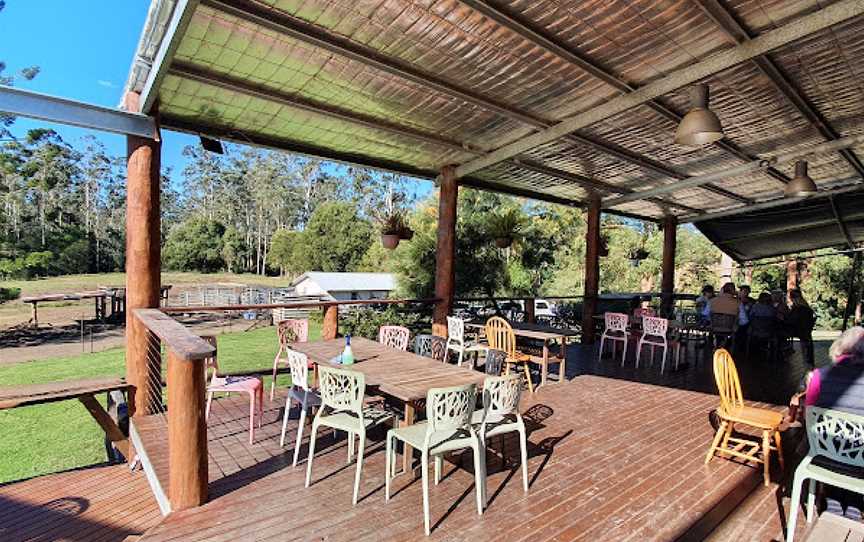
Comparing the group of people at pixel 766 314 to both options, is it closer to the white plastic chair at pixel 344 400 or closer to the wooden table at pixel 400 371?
the wooden table at pixel 400 371

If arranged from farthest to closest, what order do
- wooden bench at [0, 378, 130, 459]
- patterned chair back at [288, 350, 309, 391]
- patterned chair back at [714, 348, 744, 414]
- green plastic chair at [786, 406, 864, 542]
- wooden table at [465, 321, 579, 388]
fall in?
wooden table at [465, 321, 579, 388] < wooden bench at [0, 378, 130, 459] < patterned chair back at [288, 350, 309, 391] < patterned chair back at [714, 348, 744, 414] < green plastic chair at [786, 406, 864, 542]

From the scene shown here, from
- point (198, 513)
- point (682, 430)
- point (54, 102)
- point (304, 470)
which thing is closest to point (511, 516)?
point (304, 470)

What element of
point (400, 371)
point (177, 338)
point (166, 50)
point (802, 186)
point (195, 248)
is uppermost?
point (166, 50)

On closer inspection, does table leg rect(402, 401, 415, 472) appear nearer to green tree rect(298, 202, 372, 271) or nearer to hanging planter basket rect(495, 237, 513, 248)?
hanging planter basket rect(495, 237, 513, 248)

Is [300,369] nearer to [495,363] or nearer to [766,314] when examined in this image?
[495,363]

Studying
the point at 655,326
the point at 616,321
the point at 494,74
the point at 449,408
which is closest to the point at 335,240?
the point at 616,321

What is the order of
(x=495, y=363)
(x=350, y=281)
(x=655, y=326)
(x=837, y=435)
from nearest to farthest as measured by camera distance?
(x=837, y=435), (x=495, y=363), (x=655, y=326), (x=350, y=281)

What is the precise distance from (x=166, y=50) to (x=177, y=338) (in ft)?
6.41

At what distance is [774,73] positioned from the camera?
164 inches

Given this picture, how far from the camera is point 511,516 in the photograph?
254 centimetres

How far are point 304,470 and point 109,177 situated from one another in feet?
172

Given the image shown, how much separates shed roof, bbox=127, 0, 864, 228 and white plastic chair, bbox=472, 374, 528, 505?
243cm

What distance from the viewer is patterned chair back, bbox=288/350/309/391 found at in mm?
3307

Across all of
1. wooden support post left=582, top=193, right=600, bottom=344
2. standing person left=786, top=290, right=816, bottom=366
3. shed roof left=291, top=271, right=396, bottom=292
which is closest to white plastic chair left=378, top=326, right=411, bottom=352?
wooden support post left=582, top=193, right=600, bottom=344
